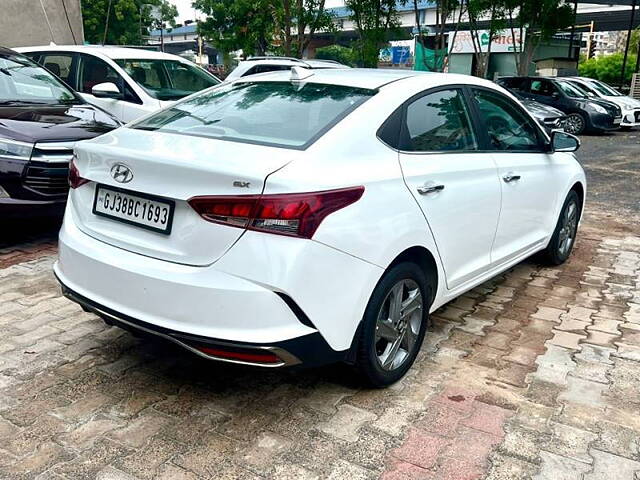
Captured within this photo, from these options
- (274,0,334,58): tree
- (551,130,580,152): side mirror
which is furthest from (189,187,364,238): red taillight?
(274,0,334,58): tree

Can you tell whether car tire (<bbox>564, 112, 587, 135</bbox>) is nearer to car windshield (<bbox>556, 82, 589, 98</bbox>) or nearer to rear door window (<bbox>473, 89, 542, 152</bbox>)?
car windshield (<bbox>556, 82, 589, 98</bbox>)

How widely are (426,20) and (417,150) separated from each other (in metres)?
41.4

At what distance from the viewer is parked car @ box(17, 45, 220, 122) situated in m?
7.72

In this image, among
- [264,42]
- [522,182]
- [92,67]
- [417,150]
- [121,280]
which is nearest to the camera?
[121,280]

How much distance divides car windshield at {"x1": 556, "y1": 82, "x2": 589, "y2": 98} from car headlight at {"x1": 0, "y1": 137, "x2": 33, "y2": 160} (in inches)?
627

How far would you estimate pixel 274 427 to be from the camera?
2.85 meters

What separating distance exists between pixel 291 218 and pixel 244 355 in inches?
23.0

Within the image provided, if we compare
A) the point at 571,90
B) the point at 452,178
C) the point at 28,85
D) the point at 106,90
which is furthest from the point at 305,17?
the point at 452,178

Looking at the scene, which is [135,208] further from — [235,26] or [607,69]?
[607,69]

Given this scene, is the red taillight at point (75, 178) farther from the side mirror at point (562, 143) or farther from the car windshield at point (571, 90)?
the car windshield at point (571, 90)

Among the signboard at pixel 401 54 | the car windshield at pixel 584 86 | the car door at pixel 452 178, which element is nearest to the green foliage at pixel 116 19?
the signboard at pixel 401 54

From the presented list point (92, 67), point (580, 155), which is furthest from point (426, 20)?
point (92, 67)

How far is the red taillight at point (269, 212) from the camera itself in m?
2.51

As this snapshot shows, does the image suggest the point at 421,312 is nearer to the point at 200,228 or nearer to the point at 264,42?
the point at 200,228
